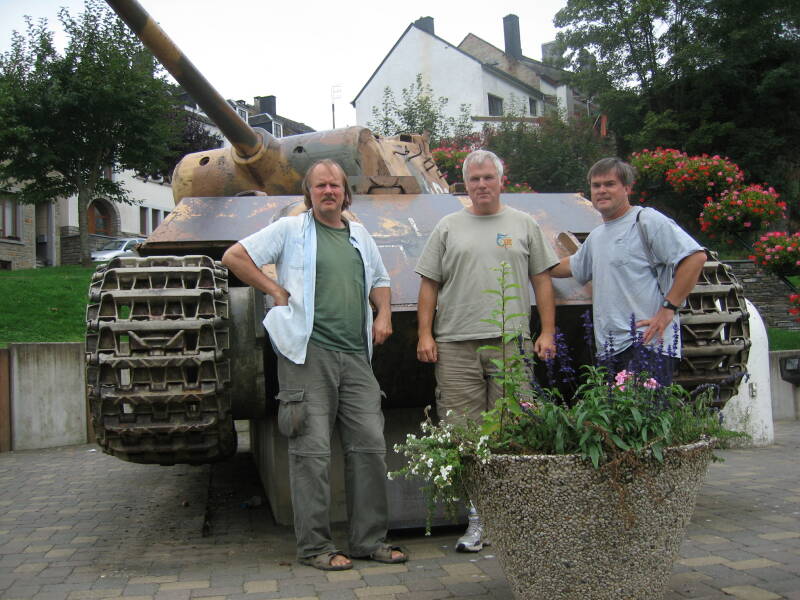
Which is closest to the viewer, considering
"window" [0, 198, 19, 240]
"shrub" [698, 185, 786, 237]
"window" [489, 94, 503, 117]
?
"shrub" [698, 185, 786, 237]

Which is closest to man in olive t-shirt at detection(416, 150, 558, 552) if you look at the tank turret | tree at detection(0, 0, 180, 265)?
the tank turret

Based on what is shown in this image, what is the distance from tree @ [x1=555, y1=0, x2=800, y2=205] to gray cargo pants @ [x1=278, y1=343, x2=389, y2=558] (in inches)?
860

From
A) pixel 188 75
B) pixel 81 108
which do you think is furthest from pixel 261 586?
pixel 81 108

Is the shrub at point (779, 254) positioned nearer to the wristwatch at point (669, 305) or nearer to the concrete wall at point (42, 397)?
the concrete wall at point (42, 397)

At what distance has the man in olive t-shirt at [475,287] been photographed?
13.4ft

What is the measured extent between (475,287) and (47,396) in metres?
6.87

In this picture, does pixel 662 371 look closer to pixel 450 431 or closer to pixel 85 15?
pixel 450 431

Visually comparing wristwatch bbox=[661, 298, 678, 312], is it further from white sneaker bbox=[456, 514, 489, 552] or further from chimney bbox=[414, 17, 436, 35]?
chimney bbox=[414, 17, 436, 35]

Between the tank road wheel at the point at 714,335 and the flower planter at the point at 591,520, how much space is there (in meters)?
1.47

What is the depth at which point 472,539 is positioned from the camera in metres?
4.35

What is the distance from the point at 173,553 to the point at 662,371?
2.71m

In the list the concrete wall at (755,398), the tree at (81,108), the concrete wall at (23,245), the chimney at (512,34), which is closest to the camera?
the concrete wall at (755,398)

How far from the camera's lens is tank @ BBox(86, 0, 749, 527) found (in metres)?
3.82

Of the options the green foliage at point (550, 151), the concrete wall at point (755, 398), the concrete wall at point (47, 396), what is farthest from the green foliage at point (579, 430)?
the green foliage at point (550, 151)
